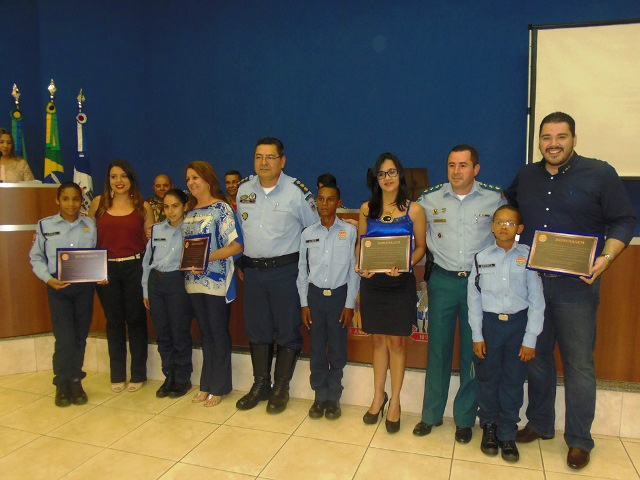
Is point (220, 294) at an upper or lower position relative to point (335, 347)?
upper

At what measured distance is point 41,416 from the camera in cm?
318

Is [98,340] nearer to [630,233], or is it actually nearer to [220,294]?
[220,294]

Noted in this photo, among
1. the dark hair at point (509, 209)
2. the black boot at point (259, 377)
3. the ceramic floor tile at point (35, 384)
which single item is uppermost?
the dark hair at point (509, 209)

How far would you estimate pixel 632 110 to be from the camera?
4.71 m

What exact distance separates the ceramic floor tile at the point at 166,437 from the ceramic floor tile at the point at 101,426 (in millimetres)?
71

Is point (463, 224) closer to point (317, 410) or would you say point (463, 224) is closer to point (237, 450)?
point (317, 410)

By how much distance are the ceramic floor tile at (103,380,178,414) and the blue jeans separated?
238 cm

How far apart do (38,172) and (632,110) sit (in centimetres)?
652

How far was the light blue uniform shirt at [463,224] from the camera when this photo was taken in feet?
8.64

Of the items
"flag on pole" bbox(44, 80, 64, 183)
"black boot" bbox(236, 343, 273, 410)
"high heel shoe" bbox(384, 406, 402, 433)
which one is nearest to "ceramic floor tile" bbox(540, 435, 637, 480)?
"high heel shoe" bbox(384, 406, 402, 433)

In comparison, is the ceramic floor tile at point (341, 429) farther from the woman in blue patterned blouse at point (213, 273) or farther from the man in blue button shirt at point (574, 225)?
the man in blue button shirt at point (574, 225)

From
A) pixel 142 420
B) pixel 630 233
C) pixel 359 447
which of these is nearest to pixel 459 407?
pixel 359 447

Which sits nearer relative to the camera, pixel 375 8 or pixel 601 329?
pixel 601 329

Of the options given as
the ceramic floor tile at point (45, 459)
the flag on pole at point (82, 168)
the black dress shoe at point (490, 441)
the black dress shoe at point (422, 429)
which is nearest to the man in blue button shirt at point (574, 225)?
the black dress shoe at point (490, 441)
